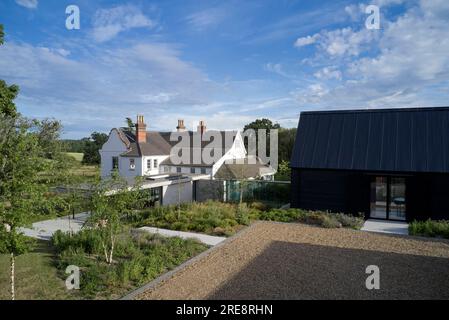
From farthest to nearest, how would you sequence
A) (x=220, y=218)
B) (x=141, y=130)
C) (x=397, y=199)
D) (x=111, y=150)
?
(x=111, y=150), (x=141, y=130), (x=397, y=199), (x=220, y=218)

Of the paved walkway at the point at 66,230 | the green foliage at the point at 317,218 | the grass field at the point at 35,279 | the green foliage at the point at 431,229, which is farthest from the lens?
the green foliage at the point at 317,218

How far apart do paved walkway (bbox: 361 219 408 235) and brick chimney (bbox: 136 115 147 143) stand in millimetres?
26409

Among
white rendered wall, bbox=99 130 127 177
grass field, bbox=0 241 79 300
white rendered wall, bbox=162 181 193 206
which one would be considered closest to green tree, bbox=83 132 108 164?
white rendered wall, bbox=99 130 127 177

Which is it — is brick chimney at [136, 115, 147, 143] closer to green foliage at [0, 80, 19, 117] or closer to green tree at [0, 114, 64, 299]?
green foliage at [0, 80, 19, 117]

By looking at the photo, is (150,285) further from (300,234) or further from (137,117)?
(137,117)

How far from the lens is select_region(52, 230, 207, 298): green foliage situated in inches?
295

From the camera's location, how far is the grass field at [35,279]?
22.7 feet

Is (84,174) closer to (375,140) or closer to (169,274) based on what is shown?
(169,274)

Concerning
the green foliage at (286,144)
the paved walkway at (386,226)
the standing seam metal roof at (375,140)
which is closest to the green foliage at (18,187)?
the paved walkway at (386,226)

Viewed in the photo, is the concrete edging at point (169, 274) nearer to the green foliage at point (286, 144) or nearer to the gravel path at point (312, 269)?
the gravel path at point (312, 269)

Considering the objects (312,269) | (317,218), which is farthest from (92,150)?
(312,269)

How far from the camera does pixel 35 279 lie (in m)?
7.68

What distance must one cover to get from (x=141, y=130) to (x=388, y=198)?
27.0 metres

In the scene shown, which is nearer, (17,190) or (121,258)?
(17,190)
